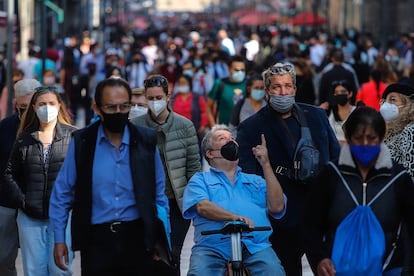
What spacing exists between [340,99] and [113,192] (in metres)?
5.40

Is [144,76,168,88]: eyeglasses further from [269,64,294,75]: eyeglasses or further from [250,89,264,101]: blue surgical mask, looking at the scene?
[250,89,264,101]: blue surgical mask

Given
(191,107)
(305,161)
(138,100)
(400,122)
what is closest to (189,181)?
(305,161)

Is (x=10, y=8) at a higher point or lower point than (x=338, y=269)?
higher

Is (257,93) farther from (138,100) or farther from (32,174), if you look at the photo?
(32,174)

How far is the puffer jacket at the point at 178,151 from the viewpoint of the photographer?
30.3 ft

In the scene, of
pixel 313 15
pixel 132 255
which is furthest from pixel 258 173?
pixel 313 15

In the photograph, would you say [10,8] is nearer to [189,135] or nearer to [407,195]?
[189,135]

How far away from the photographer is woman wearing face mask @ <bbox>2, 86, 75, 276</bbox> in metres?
8.49

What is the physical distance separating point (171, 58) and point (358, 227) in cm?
2287

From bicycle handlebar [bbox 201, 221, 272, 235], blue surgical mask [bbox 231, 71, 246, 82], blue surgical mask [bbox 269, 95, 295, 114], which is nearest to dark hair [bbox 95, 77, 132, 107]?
bicycle handlebar [bbox 201, 221, 272, 235]

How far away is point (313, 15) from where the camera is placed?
68.1m

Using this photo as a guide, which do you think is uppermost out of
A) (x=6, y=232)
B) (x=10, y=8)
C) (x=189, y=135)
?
(x=10, y=8)

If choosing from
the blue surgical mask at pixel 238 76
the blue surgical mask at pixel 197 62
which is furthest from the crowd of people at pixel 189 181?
the blue surgical mask at pixel 197 62

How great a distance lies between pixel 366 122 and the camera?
6.37 metres
